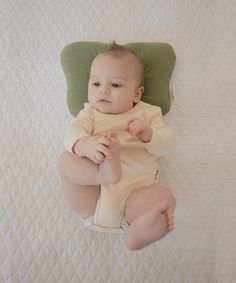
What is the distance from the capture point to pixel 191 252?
3.55 feet

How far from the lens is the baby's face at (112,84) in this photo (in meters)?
1.02

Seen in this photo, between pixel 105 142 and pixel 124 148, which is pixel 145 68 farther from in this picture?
pixel 105 142

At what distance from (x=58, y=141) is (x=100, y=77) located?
0.28 meters

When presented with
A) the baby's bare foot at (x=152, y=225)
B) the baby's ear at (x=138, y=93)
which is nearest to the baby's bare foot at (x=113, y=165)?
the baby's bare foot at (x=152, y=225)

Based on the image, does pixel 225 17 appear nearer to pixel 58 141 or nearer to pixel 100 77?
pixel 100 77

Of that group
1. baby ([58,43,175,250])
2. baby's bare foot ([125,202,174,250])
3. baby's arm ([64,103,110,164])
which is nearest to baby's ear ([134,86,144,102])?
baby ([58,43,175,250])

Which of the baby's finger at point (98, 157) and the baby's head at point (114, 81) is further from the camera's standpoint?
the baby's head at point (114, 81)

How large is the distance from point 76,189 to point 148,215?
0.23 meters

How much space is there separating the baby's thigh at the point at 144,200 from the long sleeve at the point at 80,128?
0.69 feet

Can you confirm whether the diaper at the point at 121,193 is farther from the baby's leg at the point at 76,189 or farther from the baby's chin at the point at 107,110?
the baby's chin at the point at 107,110

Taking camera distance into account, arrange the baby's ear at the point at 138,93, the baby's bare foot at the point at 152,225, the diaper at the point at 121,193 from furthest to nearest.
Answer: the baby's ear at the point at 138,93, the diaper at the point at 121,193, the baby's bare foot at the point at 152,225

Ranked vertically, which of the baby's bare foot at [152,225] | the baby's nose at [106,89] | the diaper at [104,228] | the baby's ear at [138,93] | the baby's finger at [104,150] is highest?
the baby's nose at [106,89]

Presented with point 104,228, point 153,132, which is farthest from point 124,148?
point 104,228

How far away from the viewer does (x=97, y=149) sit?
88 centimetres
